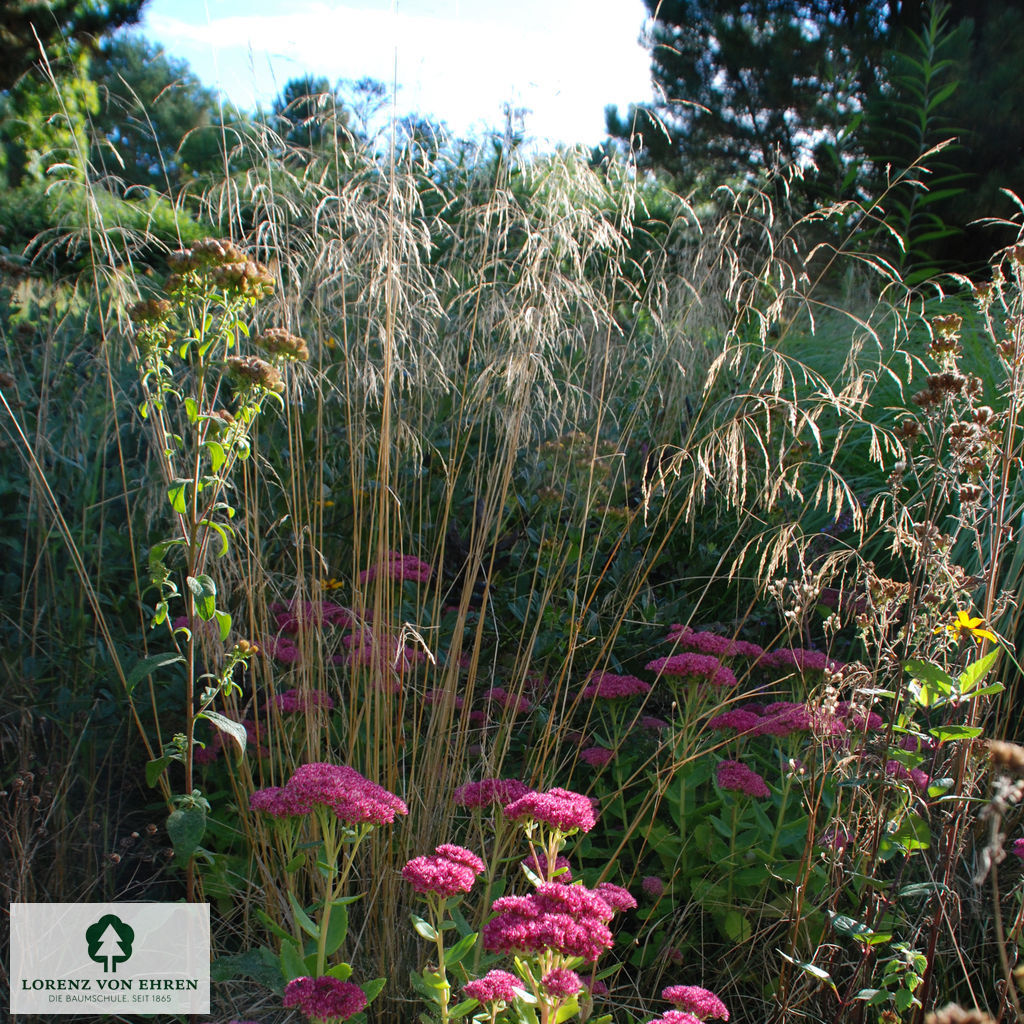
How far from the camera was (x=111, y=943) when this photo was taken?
68.6 inches

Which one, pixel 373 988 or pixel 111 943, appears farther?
pixel 111 943

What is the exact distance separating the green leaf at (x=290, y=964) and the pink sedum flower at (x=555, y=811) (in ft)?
1.34

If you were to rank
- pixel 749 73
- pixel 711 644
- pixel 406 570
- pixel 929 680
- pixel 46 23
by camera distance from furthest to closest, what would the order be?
1. pixel 749 73
2. pixel 46 23
3. pixel 406 570
4. pixel 711 644
5. pixel 929 680

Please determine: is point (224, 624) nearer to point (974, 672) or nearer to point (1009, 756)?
point (1009, 756)

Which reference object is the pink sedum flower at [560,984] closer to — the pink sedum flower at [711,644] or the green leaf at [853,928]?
the green leaf at [853,928]

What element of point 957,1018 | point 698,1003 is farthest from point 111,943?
point 957,1018

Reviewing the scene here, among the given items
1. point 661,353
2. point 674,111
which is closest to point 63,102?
A: point 661,353

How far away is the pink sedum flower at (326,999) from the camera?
120cm

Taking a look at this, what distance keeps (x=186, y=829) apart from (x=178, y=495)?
0.54 meters

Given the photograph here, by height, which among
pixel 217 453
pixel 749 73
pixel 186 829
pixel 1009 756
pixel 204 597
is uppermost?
pixel 749 73

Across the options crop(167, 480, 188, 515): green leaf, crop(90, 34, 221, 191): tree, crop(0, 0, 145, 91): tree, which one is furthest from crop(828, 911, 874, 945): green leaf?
crop(0, 0, 145, 91): tree

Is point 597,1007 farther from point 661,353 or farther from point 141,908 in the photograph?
point 661,353

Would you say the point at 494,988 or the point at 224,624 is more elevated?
the point at 224,624

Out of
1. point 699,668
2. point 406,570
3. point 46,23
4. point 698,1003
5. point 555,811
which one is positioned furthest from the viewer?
point 46,23
